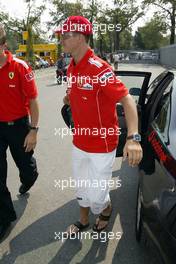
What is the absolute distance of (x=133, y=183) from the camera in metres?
4.73

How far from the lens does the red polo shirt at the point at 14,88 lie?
336cm

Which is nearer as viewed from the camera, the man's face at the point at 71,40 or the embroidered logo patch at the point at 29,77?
the man's face at the point at 71,40

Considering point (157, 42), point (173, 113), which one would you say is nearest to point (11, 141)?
point (173, 113)

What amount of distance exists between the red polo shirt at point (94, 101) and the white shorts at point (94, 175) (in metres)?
0.07

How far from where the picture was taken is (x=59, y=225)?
3.67 meters

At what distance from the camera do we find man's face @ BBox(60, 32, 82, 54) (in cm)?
278

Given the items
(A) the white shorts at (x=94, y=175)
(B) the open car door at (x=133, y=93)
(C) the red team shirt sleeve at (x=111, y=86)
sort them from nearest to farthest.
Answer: (C) the red team shirt sleeve at (x=111, y=86) < (A) the white shorts at (x=94, y=175) < (B) the open car door at (x=133, y=93)

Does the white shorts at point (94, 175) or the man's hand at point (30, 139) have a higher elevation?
the man's hand at point (30, 139)

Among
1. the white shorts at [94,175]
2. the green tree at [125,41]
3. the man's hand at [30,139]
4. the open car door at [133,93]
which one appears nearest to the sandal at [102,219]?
the white shorts at [94,175]

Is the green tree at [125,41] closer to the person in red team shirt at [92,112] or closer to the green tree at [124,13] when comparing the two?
the green tree at [124,13]

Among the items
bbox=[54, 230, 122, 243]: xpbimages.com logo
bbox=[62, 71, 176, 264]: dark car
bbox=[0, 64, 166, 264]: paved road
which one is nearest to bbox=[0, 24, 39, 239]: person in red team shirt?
bbox=[0, 64, 166, 264]: paved road

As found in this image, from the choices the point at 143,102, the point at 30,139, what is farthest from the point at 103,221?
the point at 143,102

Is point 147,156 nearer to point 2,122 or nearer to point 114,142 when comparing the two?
point 114,142

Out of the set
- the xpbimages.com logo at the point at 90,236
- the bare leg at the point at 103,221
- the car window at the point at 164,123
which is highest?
the car window at the point at 164,123
